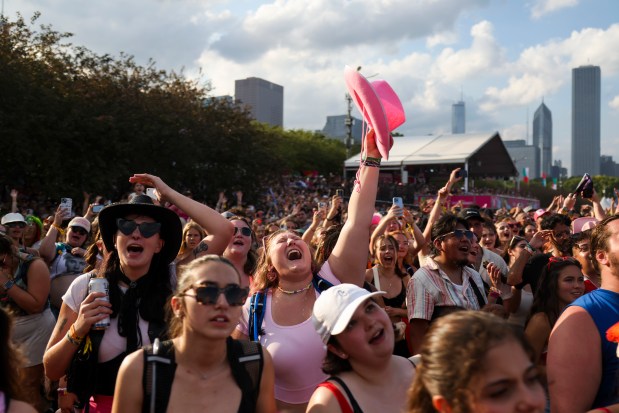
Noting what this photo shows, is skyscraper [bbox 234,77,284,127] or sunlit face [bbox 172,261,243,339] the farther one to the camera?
skyscraper [bbox 234,77,284,127]

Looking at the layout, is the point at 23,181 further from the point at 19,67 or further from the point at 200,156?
the point at 200,156

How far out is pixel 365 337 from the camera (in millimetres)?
2367

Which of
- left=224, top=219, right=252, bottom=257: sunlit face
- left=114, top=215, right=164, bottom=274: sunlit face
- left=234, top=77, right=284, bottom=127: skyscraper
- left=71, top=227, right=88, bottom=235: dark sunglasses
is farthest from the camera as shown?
left=234, top=77, right=284, bottom=127: skyscraper

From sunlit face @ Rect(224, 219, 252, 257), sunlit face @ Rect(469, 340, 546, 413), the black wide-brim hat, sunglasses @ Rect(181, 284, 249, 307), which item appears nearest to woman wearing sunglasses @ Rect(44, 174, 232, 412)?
the black wide-brim hat

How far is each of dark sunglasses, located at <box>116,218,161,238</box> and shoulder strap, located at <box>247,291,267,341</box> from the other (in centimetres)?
65

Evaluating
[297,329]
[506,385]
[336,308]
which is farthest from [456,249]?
[506,385]

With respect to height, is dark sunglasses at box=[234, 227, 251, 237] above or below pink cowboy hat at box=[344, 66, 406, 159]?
below

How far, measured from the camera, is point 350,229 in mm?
3074

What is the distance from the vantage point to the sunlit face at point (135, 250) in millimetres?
3024

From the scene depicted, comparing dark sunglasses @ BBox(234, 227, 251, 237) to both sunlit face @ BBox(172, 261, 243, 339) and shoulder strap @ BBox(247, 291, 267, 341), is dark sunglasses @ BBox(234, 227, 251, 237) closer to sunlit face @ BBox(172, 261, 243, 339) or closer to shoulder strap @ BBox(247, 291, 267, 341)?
shoulder strap @ BBox(247, 291, 267, 341)

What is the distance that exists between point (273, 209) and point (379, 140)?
22848 mm

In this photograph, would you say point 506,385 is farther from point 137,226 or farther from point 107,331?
point 137,226

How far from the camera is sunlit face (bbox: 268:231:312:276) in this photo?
3.20 m

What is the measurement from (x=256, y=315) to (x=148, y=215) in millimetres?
810
